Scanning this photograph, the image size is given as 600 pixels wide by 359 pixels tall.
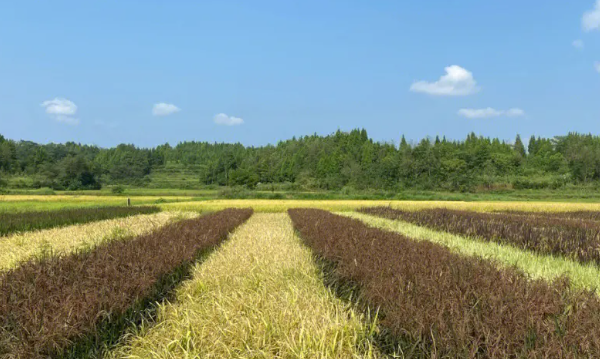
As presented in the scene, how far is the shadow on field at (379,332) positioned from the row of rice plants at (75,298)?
8.43ft

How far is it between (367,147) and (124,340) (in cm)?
9202

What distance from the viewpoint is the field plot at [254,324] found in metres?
3.48

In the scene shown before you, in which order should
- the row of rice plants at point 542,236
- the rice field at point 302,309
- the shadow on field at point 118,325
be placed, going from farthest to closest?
the row of rice plants at point 542,236 < the shadow on field at point 118,325 < the rice field at point 302,309

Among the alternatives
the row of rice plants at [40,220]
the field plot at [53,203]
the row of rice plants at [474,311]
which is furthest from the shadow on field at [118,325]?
the field plot at [53,203]

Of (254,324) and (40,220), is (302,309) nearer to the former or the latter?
(254,324)

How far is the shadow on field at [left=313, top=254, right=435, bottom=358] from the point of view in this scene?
Answer: 118 inches

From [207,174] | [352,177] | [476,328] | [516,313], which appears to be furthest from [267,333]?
[207,174]

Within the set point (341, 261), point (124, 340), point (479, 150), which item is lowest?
point (124, 340)

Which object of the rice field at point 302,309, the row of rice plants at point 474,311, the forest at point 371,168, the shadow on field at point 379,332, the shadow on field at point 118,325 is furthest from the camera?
the forest at point 371,168

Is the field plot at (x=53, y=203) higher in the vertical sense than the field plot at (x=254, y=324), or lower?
lower

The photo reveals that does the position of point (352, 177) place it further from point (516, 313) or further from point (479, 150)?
point (516, 313)

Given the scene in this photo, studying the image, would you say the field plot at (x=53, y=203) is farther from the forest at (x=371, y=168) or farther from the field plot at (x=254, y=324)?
the forest at (x=371, y=168)

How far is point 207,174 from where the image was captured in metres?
105

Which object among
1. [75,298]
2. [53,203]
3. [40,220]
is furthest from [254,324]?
[53,203]
